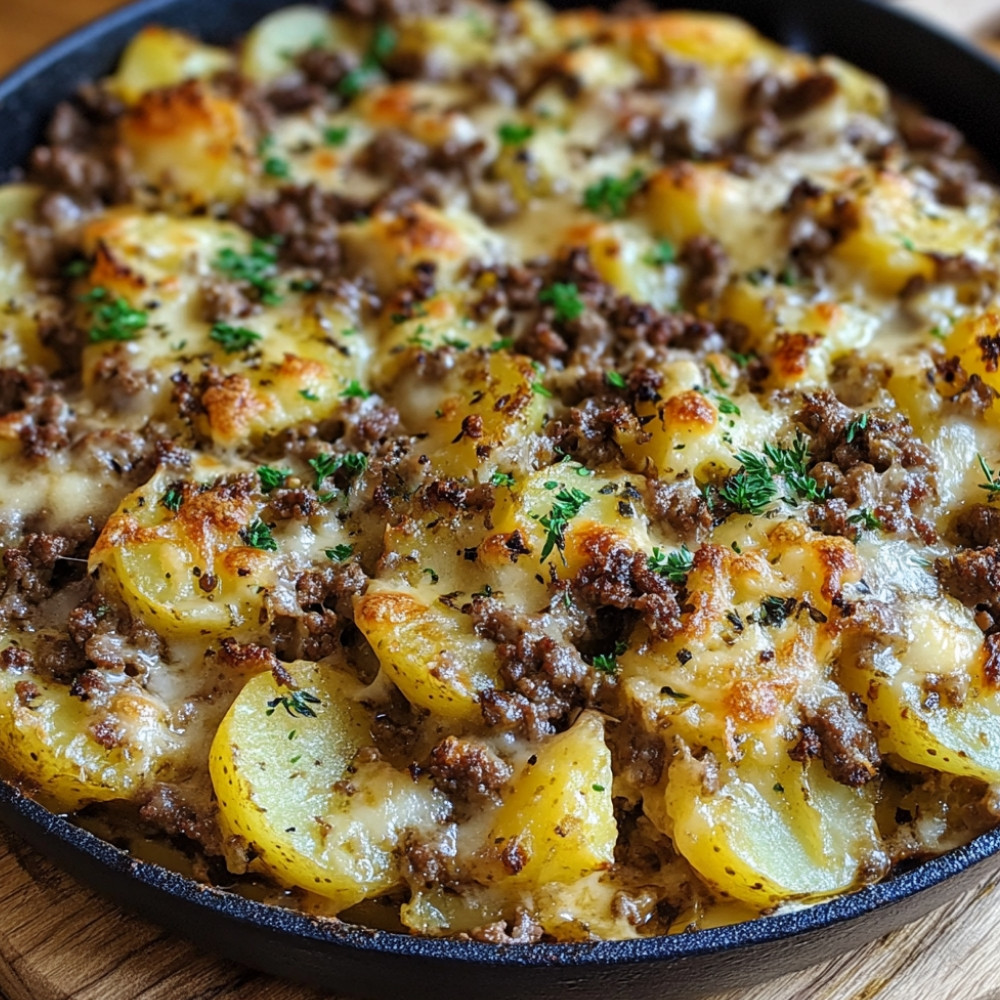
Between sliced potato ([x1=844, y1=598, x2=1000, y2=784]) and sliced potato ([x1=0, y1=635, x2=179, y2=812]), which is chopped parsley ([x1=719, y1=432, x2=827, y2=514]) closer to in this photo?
sliced potato ([x1=844, y1=598, x2=1000, y2=784])

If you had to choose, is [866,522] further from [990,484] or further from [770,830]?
[770,830]

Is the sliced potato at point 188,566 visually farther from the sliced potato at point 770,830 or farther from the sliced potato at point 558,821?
the sliced potato at point 770,830

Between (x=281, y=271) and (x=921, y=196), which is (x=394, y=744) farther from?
(x=921, y=196)

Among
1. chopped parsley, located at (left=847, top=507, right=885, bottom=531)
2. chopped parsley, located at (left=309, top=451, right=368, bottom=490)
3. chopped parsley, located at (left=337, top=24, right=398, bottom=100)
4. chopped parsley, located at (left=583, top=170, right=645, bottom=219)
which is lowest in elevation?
chopped parsley, located at (left=847, top=507, right=885, bottom=531)

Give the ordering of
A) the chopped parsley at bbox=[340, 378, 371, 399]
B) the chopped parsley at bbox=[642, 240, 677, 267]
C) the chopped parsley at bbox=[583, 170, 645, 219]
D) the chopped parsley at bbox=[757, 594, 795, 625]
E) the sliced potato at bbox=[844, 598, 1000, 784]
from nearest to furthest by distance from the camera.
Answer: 1. the sliced potato at bbox=[844, 598, 1000, 784]
2. the chopped parsley at bbox=[757, 594, 795, 625]
3. the chopped parsley at bbox=[340, 378, 371, 399]
4. the chopped parsley at bbox=[642, 240, 677, 267]
5. the chopped parsley at bbox=[583, 170, 645, 219]

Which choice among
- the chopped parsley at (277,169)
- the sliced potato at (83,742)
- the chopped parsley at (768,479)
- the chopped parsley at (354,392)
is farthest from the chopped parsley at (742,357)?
the sliced potato at (83,742)

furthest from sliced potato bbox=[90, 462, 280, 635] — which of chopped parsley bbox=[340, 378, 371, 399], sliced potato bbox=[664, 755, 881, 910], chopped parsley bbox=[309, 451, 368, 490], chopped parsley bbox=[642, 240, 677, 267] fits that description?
chopped parsley bbox=[642, 240, 677, 267]

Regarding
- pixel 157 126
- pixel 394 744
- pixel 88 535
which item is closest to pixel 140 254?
pixel 157 126
